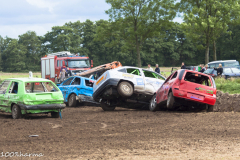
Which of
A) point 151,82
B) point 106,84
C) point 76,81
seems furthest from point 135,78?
point 76,81

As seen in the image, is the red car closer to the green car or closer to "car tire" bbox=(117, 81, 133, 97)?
"car tire" bbox=(117, 81, 133, 97)

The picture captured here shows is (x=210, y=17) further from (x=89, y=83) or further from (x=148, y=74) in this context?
(x=148, y=74)

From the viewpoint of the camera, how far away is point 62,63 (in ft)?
105

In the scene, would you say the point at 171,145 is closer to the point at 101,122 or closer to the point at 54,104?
the point at 101,122

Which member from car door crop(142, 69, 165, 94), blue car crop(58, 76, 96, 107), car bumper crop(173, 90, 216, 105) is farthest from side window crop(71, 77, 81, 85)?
car bumper crop(173, 90, 216, 105)

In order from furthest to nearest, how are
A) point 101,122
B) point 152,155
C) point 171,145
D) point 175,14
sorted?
point 175,14, point 101,122, point 171,145, point 152,155

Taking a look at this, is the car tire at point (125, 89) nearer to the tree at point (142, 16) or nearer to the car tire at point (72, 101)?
the car tire at point (72, 101)

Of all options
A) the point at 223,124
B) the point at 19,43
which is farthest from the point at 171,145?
the point at 19,43

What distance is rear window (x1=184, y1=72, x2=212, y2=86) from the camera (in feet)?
41.3

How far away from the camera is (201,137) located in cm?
794

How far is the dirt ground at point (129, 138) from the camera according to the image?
6418mm

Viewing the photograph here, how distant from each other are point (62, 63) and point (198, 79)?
68.5 ft

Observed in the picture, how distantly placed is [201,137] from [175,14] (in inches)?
1172

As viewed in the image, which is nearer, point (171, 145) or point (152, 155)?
point (152, 155)
